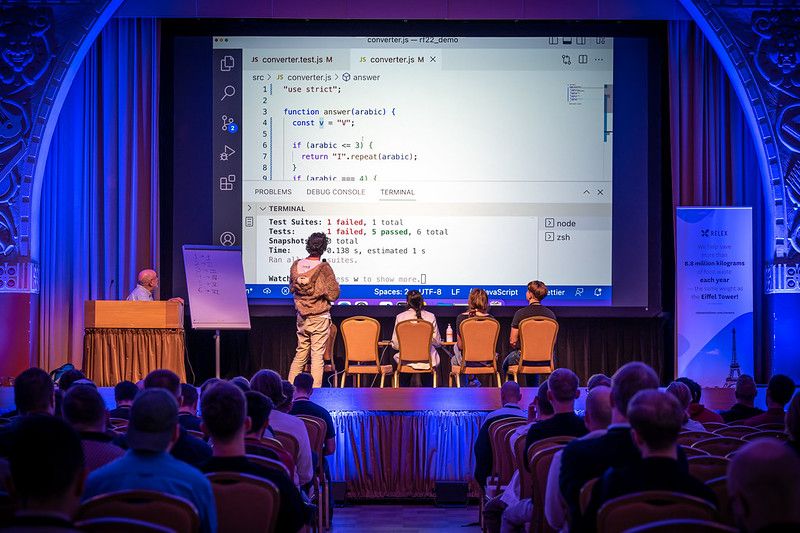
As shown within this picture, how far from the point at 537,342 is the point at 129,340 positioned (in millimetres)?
3699

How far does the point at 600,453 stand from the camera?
311 cm

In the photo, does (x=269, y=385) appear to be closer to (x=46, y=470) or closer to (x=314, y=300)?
(x=46, y=470)

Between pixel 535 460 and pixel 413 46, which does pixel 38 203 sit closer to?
pixel 413 46

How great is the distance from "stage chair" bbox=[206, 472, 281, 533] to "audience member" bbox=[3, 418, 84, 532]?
2.39ft

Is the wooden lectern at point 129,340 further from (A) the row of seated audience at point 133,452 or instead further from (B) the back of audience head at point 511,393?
(A) the row of seated audience at point 133,452

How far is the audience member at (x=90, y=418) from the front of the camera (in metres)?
3.28

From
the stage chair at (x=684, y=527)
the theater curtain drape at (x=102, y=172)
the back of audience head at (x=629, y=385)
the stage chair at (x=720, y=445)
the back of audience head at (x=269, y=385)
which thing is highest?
the theater curtain drape at (x=102, y=172)

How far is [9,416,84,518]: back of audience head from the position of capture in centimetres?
207

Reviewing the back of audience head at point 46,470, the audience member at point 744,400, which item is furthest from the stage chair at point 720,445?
the back of audience head at point 46,470

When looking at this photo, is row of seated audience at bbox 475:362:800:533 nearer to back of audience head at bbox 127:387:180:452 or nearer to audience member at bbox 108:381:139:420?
back of audience head at bbox 127:387:180:452

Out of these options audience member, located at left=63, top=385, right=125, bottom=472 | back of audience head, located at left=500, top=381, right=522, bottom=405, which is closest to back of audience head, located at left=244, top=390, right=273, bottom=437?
audience member, located at left=63, top=385, right=125, bottom=472

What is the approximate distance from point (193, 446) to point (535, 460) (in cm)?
Answer: 132

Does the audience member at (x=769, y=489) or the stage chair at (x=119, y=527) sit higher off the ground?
the audience member at (x=769, y=489)

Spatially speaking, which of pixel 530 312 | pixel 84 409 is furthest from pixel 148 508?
pixel 530 312
